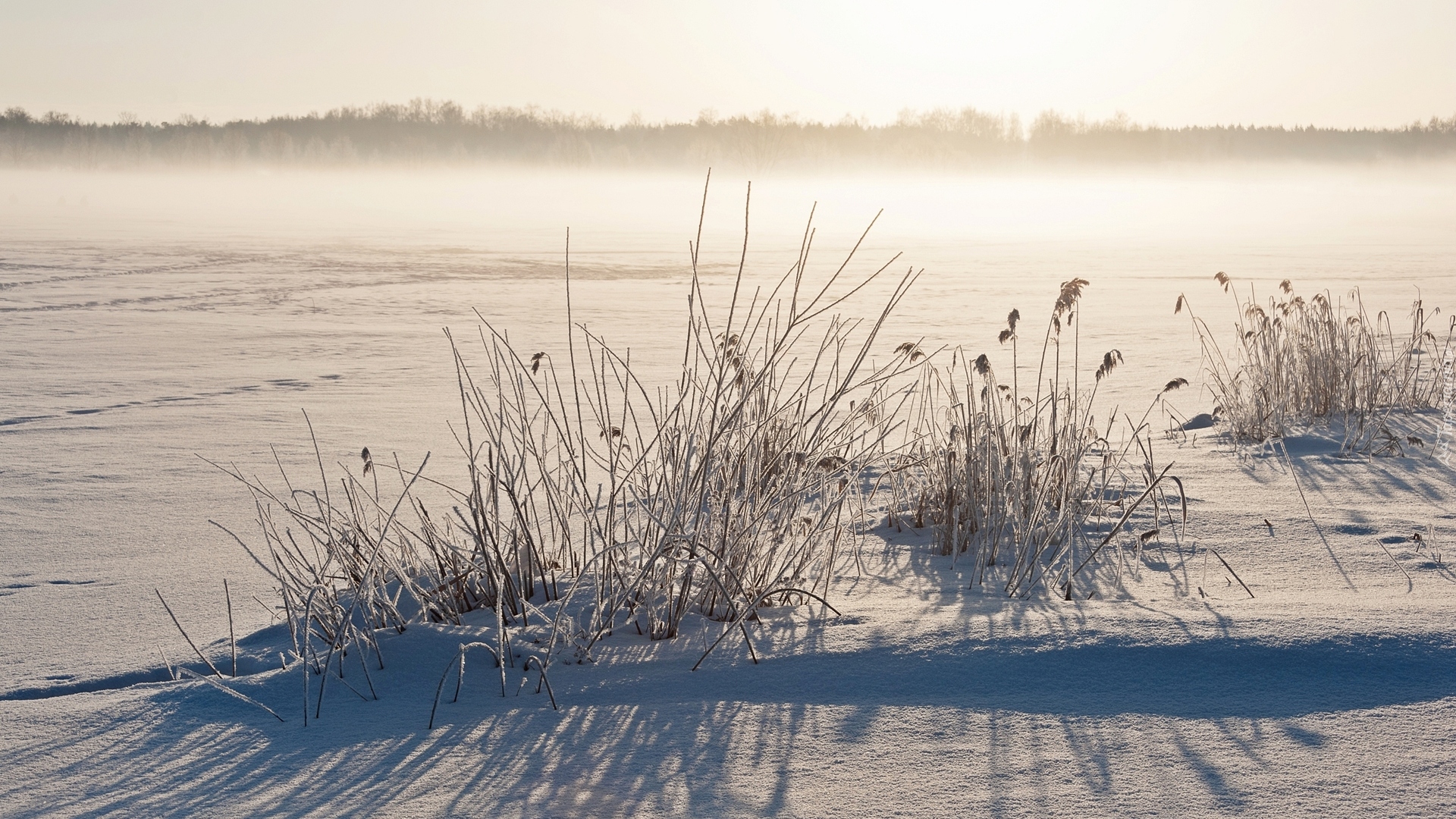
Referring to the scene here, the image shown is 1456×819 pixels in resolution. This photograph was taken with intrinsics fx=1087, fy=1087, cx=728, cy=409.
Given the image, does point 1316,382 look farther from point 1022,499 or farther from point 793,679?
point 793,679

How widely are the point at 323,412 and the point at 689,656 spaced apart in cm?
399

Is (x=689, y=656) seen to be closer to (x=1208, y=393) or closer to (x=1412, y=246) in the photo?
(x=1208, y=393)

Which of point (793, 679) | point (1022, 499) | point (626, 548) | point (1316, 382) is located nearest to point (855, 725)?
point (793, 679)

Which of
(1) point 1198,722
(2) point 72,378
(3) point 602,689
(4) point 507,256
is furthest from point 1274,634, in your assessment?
(4) point 507,256

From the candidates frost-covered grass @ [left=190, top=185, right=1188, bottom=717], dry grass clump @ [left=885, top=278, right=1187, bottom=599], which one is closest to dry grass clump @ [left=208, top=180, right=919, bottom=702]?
frost-covered grass @ [left=190, top=185, right=1188, bottom=717]

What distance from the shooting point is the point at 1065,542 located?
279 cm

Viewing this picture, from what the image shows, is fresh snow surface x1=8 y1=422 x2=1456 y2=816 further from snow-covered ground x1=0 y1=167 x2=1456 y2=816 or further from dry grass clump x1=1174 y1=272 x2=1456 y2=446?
dry grass clump x1=1174 y1=272 x2=1456 y2=446

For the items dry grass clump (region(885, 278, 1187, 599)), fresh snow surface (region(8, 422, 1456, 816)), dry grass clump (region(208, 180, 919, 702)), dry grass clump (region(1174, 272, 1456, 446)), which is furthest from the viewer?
dry grass clump (region(1174, 272, 1456, 446))

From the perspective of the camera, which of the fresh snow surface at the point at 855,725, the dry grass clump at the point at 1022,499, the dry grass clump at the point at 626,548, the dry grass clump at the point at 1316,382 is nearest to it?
the fresh snow surface at the point at 855,725

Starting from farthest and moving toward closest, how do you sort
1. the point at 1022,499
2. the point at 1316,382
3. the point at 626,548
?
the point at 1316,382 < the point at 1022,499 < the point at 626,548

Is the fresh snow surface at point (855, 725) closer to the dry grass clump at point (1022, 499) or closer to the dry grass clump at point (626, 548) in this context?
the dry grass clump at point (626, 548)

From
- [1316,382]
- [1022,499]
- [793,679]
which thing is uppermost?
[1316,382]

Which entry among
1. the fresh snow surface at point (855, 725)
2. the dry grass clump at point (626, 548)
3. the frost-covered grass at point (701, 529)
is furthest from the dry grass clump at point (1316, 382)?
the dry grass clump at point (626, 548)

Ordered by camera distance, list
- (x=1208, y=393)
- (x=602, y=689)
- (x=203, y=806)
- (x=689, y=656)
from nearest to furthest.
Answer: (x=203, y=806) < (x=602, y=689) < (x=689, y=656) < (x=1208, y=393)
